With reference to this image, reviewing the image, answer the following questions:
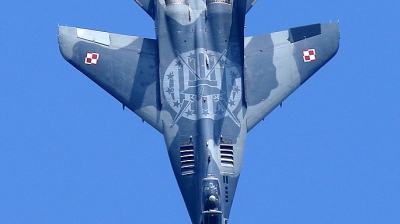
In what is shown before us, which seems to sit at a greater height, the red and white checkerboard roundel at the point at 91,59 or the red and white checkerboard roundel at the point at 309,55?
the red and white checkerboard roundel at the point at 309,55

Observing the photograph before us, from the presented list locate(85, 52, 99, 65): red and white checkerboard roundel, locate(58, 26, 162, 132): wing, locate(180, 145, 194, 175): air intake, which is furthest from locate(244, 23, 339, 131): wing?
locate(85, 52, 99, 65): red and white checkerboard roundel

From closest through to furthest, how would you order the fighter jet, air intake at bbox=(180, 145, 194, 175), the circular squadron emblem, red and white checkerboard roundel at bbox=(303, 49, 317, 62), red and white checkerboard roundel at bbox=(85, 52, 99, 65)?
air intake at bbox=(180, 145, 194, 175) → the fighter jet → the circular squadron emblem → red and white checkerboard roundel at bbox=(85, 52, 99, 65) → red and white checkerboard roundel at bbox=(303, 49, 317, 62)

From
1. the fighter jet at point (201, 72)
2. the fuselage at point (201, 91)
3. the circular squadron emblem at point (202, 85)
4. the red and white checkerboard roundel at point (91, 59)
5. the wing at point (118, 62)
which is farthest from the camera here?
the red and white checkerboard roundel at point (91, 59)

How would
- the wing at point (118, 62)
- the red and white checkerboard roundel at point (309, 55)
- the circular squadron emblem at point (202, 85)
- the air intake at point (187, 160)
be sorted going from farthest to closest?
the red and white checkerboard roundel at point (309, 55) → the wing at point (118, 62) → the circular squadron emblem at point (202, 85) → the air intake at point (187, 160)

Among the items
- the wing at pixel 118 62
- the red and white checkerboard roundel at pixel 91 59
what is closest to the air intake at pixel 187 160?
the wing at pixel 118 62

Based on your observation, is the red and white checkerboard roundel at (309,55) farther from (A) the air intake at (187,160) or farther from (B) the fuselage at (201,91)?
(A) the air intake at (187,160)

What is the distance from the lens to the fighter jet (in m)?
53.8

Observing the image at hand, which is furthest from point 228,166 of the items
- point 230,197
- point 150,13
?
point 150,13

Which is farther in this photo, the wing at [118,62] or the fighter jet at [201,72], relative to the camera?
the wing at [118,62]

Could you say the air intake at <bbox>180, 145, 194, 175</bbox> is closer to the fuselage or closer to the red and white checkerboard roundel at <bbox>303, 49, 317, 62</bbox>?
the fuselage

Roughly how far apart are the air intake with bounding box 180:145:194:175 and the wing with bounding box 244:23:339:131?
3.51 m

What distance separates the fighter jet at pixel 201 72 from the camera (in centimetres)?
5378

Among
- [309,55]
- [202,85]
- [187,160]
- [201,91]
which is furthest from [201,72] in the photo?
[309,55]

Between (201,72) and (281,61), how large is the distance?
469cm
